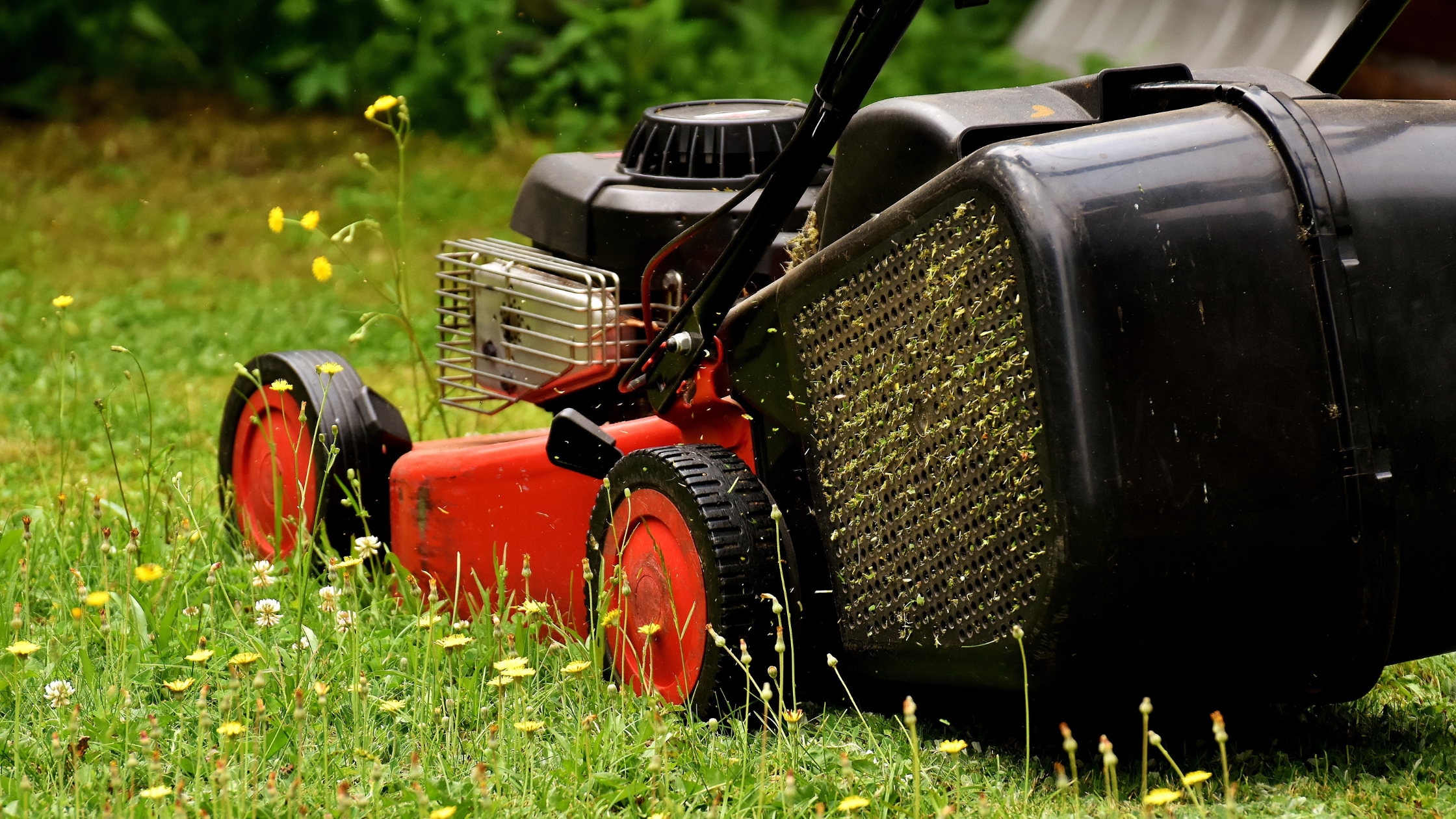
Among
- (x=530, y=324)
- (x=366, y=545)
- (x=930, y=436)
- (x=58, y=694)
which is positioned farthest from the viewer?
(x=530, y=324)

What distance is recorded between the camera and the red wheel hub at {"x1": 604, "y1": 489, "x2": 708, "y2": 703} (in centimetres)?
191

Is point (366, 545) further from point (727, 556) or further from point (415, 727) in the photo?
point (727, 556)

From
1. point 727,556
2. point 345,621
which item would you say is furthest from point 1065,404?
point 345,621

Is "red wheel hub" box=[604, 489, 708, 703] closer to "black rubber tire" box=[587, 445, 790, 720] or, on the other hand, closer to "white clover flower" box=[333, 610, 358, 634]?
"black rubber tire" box=[587, 445, 790, 720]

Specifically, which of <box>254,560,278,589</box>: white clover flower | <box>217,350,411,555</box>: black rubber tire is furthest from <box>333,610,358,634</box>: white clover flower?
<box>217,350,411,555</box>: black rubber tire

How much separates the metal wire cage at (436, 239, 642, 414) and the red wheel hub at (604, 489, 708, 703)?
39cm

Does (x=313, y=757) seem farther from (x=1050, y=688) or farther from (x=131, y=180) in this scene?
(x=131, y=180)

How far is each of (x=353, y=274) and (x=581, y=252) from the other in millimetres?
3248

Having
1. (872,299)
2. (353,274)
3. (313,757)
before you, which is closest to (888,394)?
(872,299)

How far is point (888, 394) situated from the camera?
1740mm

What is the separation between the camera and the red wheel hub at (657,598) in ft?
6.27

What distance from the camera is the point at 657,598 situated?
1.98m

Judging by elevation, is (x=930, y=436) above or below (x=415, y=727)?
above

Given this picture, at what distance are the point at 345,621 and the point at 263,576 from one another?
197 mm
